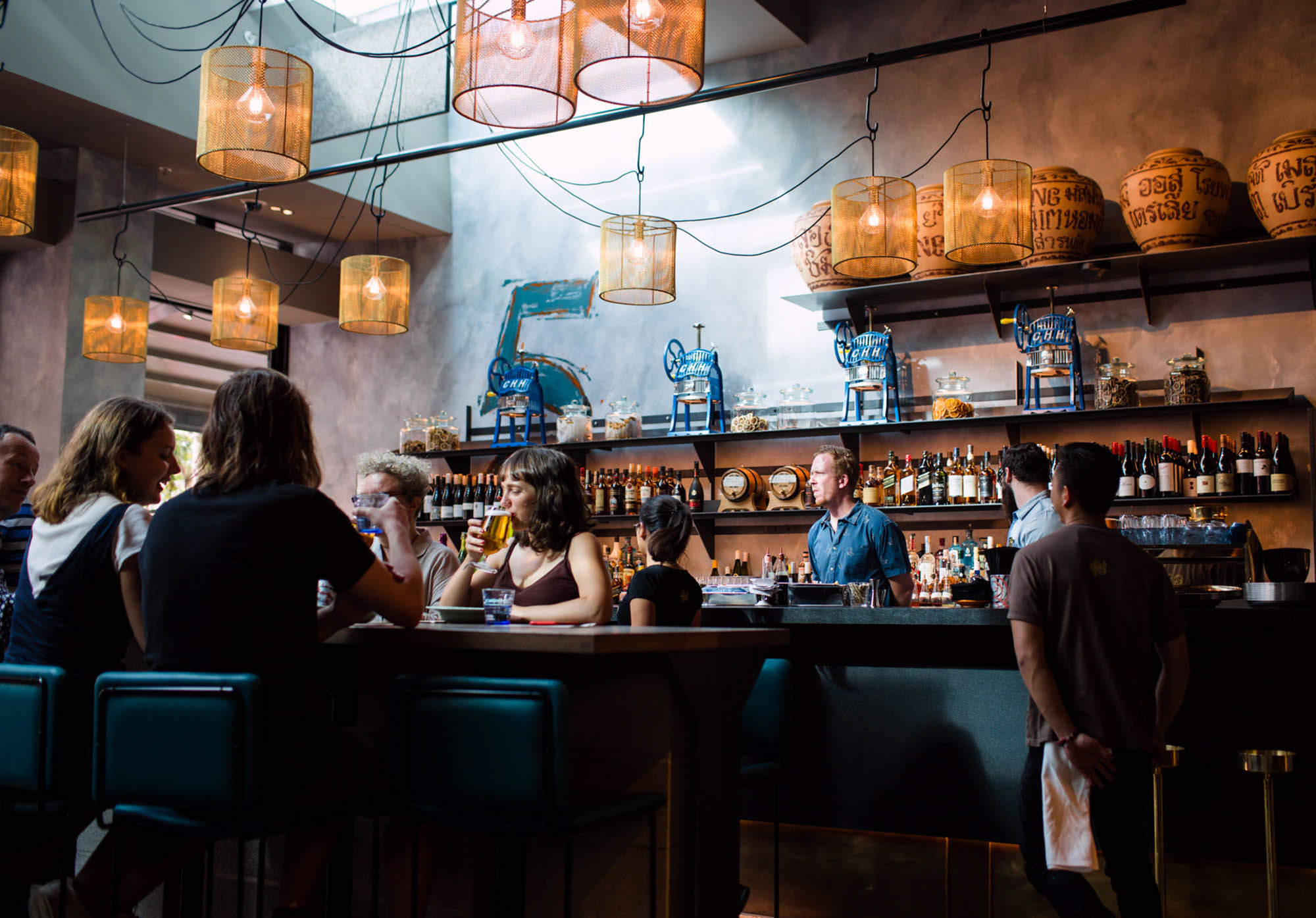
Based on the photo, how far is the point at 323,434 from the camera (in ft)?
29.7

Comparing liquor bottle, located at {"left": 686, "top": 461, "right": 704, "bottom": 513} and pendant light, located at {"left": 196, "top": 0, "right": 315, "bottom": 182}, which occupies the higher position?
pendant light, located at {"left": 196, "top": 0, "right": 315, "bottom": 182}

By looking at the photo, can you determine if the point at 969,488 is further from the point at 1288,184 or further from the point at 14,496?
the point at 14,496

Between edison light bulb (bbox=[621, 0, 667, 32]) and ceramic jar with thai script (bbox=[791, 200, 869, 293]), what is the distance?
3225 mm

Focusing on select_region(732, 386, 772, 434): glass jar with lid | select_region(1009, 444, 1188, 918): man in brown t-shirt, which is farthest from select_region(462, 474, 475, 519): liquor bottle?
select_region(1009, 444, 1188, 918): man in brown t-shirt

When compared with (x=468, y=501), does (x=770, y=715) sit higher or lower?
lower

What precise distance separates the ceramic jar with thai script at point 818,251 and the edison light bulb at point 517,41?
3.35m

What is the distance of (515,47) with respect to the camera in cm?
336

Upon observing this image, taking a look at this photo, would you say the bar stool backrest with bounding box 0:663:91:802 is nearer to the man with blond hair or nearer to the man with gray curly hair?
the man with gray curly hair

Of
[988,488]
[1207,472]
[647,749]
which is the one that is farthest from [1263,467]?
[647,749]

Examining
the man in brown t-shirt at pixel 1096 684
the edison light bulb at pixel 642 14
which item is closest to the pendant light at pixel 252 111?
the edison light bulb at pixel 642 14

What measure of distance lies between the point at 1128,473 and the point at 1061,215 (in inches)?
55.4

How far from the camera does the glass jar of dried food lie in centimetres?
577

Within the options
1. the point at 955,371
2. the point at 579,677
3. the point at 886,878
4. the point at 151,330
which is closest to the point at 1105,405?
the point at 955,371

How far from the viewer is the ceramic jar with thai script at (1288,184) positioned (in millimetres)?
5320
